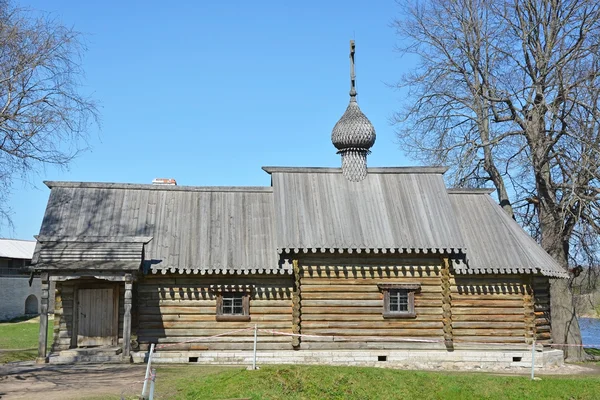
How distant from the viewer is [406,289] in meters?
20.0

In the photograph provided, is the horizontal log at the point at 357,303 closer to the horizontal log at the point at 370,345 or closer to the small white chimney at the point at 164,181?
the horizontal log at the point at 370,345

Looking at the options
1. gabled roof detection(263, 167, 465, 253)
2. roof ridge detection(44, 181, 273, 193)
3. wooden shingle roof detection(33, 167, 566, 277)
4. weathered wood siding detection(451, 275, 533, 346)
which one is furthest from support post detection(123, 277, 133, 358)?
weathered wood siding detection(451, 275, 533, 346)

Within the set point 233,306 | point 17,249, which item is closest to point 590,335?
point 233,306

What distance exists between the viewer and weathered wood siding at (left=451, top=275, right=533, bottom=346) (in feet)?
66.1

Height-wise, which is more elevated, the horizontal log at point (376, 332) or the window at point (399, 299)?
the window at point (399, 299)

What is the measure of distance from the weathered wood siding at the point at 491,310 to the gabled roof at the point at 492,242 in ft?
1.49

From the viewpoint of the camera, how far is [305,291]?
783 inches

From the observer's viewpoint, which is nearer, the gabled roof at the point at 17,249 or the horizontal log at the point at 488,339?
the horizontal log at the point at 488,339

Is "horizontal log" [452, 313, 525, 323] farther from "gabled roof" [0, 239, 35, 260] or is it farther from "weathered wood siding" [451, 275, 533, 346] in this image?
"gabled roof" [0, 239, 35, 260]

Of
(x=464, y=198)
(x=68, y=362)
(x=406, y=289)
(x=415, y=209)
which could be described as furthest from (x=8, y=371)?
(x=464, y=198)

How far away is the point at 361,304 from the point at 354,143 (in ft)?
18.6

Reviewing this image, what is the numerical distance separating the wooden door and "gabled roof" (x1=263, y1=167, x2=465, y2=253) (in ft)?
18.1

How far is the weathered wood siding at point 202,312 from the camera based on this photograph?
19625mm

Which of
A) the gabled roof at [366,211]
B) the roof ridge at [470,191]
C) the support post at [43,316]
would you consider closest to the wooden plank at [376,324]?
the gabled roof at [366,211]
